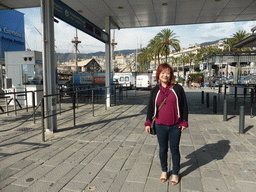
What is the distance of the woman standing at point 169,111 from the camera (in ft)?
9.53

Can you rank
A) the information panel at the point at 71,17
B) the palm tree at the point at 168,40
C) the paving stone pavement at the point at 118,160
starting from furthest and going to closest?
the palm tree at the point at 168,40 → the information panel at the point at 71,17 → the paving stone pavement at the point at 118,160

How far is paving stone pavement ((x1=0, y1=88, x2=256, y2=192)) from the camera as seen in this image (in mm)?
3004

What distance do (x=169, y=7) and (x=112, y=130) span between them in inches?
234

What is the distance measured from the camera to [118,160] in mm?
3875

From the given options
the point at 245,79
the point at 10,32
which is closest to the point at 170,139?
the point at 245,79

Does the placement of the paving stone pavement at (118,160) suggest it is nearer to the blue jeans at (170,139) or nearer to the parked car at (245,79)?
the blue jeans at (170,139)

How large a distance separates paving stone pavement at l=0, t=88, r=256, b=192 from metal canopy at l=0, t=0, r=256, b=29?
516 centimetres

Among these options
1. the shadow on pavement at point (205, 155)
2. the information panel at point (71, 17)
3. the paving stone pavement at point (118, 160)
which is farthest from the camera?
the information panel at point (71, 17)

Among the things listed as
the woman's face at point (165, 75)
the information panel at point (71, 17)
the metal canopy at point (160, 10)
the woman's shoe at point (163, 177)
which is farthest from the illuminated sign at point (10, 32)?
the woman's shoe at point (163, 177)

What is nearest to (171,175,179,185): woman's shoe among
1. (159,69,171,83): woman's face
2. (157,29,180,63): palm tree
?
(159,69,171,83): woman's face

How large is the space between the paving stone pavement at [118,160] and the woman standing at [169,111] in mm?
559

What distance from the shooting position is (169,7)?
28.6 ft

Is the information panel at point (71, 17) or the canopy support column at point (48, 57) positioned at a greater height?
the information panel at point (71, 17)

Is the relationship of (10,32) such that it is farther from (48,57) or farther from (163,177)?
(163,177)
